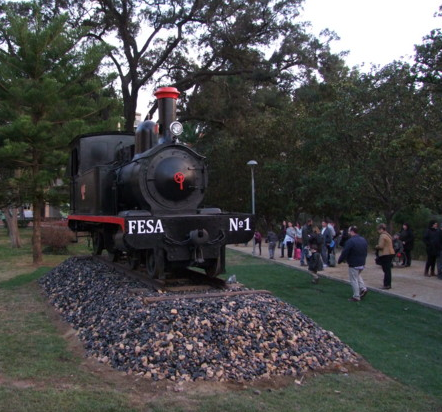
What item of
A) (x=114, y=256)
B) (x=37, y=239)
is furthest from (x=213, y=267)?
(x=37, y=239)

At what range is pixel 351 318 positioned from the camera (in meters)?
8.38

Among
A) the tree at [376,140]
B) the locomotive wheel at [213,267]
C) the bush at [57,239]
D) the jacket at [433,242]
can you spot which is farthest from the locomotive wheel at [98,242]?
the jacket at [433,242]

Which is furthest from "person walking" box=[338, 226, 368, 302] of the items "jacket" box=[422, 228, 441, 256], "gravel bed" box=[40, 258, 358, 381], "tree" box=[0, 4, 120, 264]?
"tree" box=[0, 4, 120, 264]

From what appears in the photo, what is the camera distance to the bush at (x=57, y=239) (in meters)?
19.4

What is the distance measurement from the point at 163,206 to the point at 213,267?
4.70ft

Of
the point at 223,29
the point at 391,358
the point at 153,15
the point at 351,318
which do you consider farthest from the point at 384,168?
the point at 153,15

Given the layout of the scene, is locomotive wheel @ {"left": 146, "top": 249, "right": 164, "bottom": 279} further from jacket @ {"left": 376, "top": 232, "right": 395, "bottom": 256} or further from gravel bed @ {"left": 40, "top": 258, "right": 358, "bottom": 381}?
jacket @ {"left": 376, "top": 232, "right": 395, "bottom": 256}

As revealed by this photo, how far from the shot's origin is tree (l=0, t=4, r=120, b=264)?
14641mm

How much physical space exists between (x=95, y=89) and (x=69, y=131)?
200cm

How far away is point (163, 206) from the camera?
8.76 meters

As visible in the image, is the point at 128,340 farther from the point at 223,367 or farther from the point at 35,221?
the point at 35,221

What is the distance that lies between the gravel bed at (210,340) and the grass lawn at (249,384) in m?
0.19

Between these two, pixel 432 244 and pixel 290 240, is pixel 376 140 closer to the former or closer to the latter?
pixel 432 244

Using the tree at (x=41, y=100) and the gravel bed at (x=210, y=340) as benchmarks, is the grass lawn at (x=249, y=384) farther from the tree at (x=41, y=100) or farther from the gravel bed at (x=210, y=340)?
the tree at (x=41, y=100)
